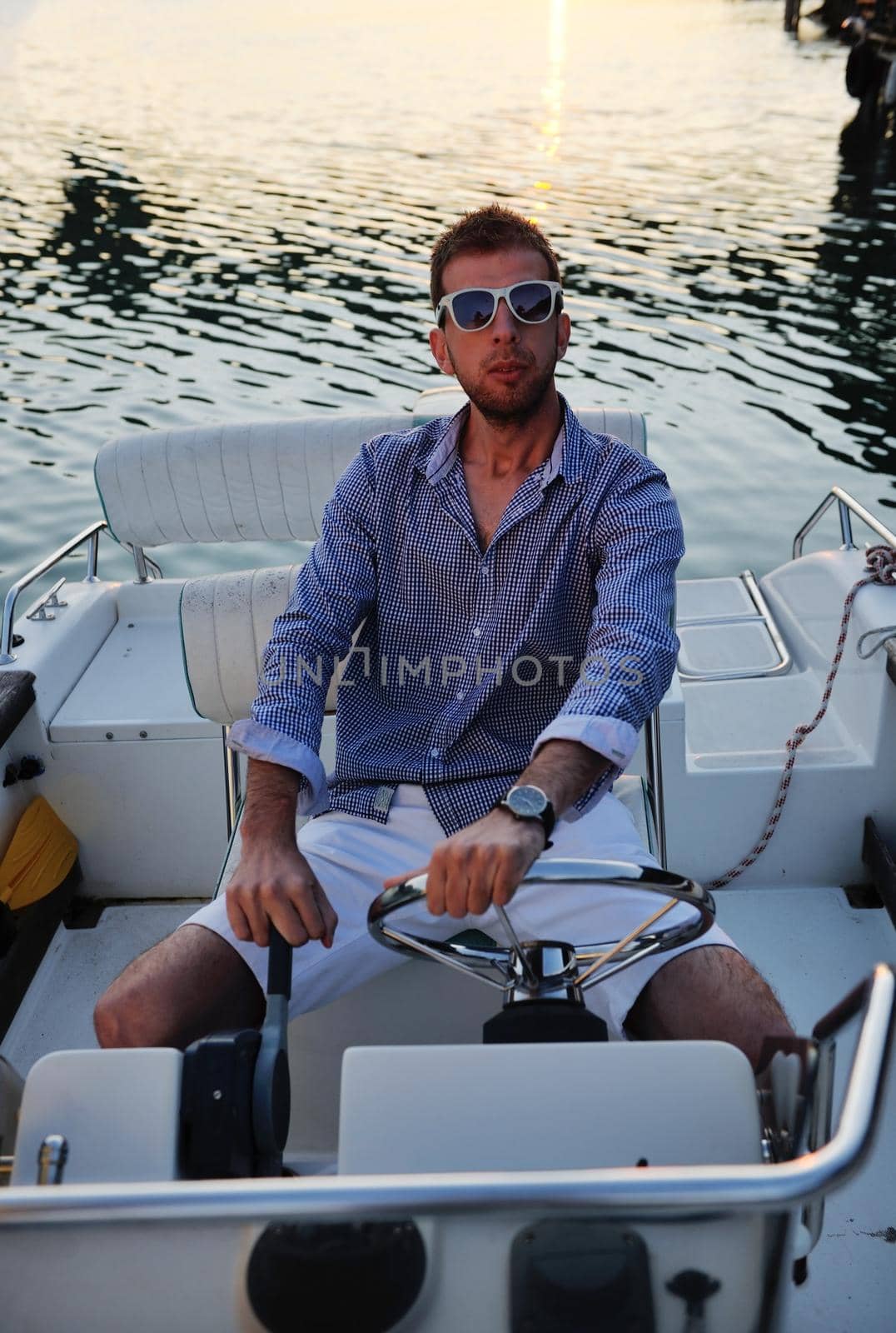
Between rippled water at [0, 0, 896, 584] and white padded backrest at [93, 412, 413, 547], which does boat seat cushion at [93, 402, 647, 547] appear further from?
rippled water at [0, 0, 896, 584]

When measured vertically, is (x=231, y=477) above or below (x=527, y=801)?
below

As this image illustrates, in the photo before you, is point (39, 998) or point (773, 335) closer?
point (39, 998)

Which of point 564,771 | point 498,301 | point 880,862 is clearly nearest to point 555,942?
point 564,771

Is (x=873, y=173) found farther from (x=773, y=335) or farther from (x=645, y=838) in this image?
(x=645, y=838)

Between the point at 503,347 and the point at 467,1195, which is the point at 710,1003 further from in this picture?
the point at 503,347

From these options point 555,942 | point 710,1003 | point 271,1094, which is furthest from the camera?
point 710,1003

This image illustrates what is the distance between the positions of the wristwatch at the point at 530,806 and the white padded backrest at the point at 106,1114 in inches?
16.9

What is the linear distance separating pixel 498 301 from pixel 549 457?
0.81 feet

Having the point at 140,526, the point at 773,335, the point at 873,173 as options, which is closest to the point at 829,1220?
the point at 140,526

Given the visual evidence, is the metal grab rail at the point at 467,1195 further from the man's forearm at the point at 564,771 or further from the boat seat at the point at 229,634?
the boat seat at the point at 229,634

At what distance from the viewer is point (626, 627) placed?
1.68m

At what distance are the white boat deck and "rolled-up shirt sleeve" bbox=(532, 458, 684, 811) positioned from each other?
527 millimetres

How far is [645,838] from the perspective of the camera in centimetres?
200

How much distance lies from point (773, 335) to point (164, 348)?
4.22 metres
